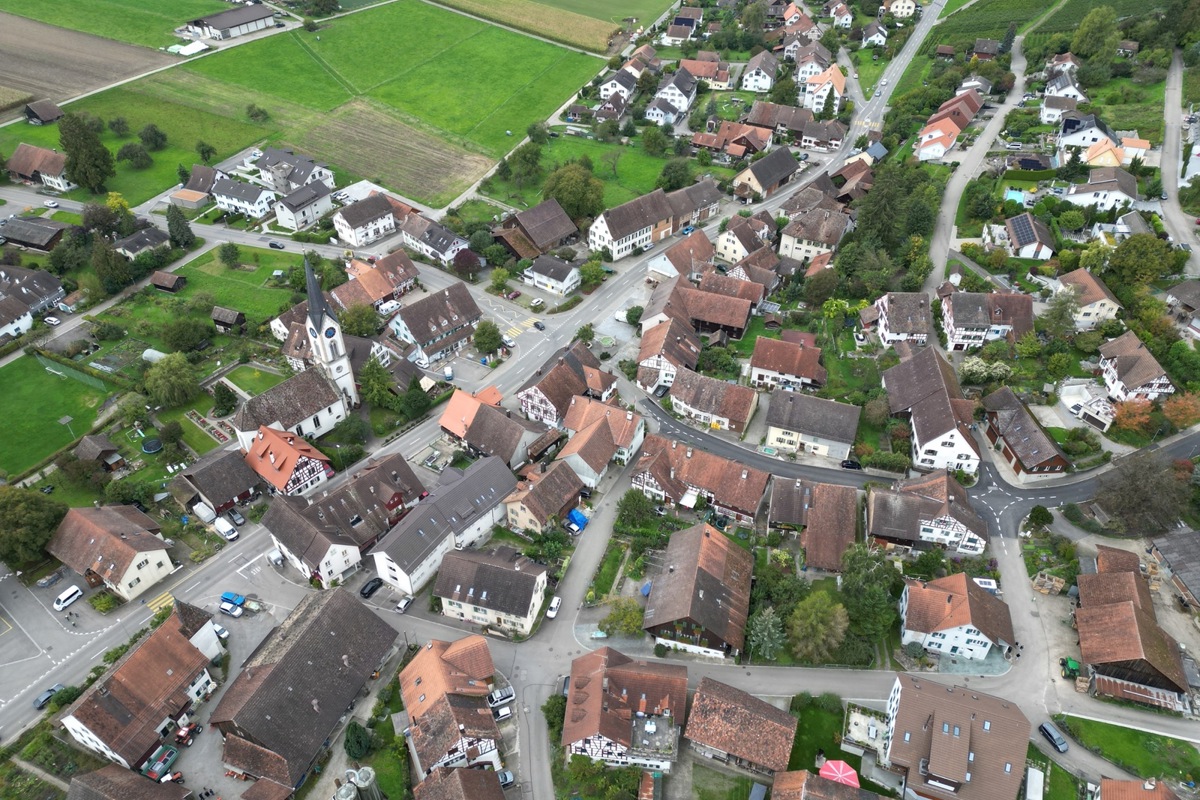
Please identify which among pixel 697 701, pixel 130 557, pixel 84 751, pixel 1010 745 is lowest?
pixel 84 751

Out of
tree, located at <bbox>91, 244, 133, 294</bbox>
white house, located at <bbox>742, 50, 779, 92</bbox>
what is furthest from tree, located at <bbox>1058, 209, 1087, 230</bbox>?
tree, located at <bbox>91, 244, 133, 294</bbox>

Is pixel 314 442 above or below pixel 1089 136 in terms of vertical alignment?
below

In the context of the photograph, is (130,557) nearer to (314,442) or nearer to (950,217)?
(314,442)

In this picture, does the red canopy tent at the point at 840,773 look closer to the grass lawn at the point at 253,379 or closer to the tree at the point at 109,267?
the grass lawn at the point at 253,379

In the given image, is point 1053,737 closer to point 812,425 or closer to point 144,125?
point 812,425

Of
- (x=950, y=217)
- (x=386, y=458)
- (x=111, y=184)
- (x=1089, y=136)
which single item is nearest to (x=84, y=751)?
(x=386, y=458)

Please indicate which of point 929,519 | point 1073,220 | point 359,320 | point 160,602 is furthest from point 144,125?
point 1073,220

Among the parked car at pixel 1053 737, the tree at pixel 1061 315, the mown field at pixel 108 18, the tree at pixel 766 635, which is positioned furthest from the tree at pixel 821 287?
the mown field at pixel 108 18
